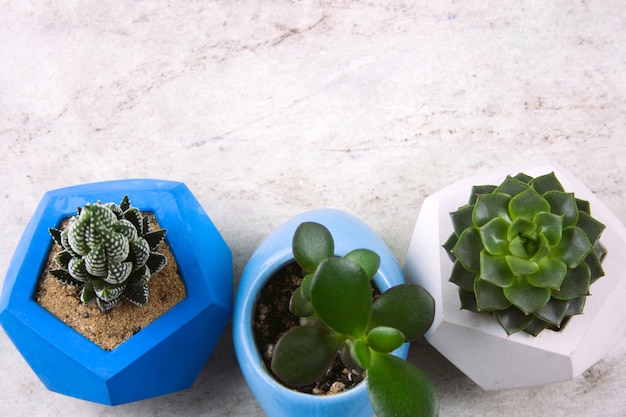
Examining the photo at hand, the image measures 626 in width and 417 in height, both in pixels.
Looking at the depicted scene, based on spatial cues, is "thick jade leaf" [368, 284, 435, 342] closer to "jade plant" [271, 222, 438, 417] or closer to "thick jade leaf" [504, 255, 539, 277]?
"jade plant" [271, 222, 438, 417]

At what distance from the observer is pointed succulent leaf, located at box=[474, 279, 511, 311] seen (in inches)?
31.2

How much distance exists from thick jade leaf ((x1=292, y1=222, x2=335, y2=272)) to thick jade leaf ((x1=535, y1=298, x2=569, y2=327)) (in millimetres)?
300

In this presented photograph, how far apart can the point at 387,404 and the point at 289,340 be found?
0.41 feet

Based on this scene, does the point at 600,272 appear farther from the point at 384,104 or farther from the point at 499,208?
the point at 384,104

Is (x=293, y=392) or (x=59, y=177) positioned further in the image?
(x=59, y=177)

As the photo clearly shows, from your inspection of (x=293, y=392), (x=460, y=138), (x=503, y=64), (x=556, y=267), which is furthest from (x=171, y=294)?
(x=503, y=64)

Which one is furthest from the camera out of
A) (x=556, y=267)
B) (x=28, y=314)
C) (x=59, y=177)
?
(x=59, y=177)

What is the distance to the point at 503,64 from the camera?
1.29 m

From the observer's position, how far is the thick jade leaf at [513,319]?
0.81m

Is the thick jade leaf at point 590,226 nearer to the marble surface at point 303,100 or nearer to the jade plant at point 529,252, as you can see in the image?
the jade plant at point 529,252

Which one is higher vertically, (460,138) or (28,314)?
(28,314)

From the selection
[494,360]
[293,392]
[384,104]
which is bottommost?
[494,360]

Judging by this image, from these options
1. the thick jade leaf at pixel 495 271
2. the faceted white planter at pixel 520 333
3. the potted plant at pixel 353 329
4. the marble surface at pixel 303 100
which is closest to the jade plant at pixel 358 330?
the potted plant at pixel 353 329

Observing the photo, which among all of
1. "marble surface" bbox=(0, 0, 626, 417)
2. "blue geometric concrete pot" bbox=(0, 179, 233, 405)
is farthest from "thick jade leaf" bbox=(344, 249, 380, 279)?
"marble surface" bbox=(0, 0, 626, 417)
